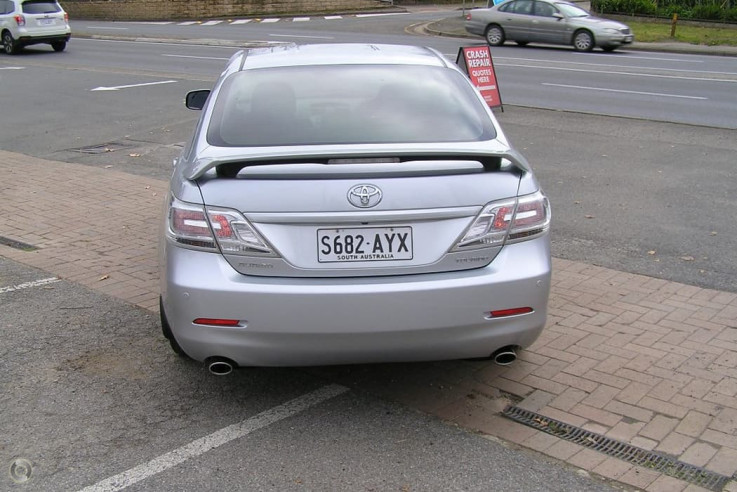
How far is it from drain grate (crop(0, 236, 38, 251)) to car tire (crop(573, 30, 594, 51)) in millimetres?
22042

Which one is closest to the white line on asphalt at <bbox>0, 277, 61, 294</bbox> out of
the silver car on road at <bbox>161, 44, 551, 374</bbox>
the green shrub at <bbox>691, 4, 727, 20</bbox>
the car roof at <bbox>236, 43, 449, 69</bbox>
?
the car roof at <bbox>236, 43, 449, 69</bbox>

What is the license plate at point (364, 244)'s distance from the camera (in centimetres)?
383

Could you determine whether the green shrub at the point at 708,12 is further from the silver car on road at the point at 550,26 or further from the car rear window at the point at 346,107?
the car rear window at the point at 346,107

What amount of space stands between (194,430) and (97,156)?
311 inches

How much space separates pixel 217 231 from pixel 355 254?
0.62m

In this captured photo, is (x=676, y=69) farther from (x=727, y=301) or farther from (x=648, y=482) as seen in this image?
(x=648, y=482)

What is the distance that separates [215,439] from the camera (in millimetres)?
4039

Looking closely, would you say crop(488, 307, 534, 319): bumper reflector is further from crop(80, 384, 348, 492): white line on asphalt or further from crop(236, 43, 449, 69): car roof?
crop(236, 43, 449, 69): car roof

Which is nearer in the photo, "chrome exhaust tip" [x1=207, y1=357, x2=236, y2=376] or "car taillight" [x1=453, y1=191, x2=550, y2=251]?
"car taillight" [x1=453, y1=191, x2=550, y2=251]

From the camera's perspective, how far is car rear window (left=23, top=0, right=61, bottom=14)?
92.6ft

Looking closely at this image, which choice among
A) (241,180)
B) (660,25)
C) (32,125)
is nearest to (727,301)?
(241,180)

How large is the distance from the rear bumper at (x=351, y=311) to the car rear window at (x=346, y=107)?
737 mm

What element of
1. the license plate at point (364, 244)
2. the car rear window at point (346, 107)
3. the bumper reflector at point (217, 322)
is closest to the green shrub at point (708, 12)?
the car rear window at point (346, 107)

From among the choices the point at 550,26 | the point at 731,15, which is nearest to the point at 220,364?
the point at 550,26
